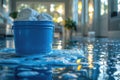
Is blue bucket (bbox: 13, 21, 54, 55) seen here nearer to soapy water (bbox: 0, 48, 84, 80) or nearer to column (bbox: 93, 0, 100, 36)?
soapy water (bbox: 0, 48, 84, 80)

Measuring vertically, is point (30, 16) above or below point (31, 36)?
above

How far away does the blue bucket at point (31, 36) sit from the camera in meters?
2.24

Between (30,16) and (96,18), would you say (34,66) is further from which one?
(96,18)

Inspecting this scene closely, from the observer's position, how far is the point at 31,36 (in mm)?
2240

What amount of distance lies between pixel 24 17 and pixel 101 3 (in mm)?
9117

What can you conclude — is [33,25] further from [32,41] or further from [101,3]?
[101,3]

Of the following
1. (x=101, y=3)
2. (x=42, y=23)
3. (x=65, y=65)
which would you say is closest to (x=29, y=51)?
(x=42, y=23)

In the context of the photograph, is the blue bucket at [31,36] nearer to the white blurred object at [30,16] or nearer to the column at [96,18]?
the white blurred object at [30,16]

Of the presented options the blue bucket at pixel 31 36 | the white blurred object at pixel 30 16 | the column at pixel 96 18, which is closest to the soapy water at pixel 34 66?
the blue bucket at pixel 31 36

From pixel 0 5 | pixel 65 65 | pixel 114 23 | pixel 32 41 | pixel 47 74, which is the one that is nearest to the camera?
pixel 47 74

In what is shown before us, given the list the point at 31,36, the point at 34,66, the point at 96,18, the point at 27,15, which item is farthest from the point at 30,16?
the point at 96,18

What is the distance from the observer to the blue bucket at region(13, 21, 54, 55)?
7.36 ft

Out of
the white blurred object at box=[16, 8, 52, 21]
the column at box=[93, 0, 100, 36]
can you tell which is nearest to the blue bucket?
the white blurred object at box=[16, 8, 52, 21]

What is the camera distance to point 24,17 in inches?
92.1
